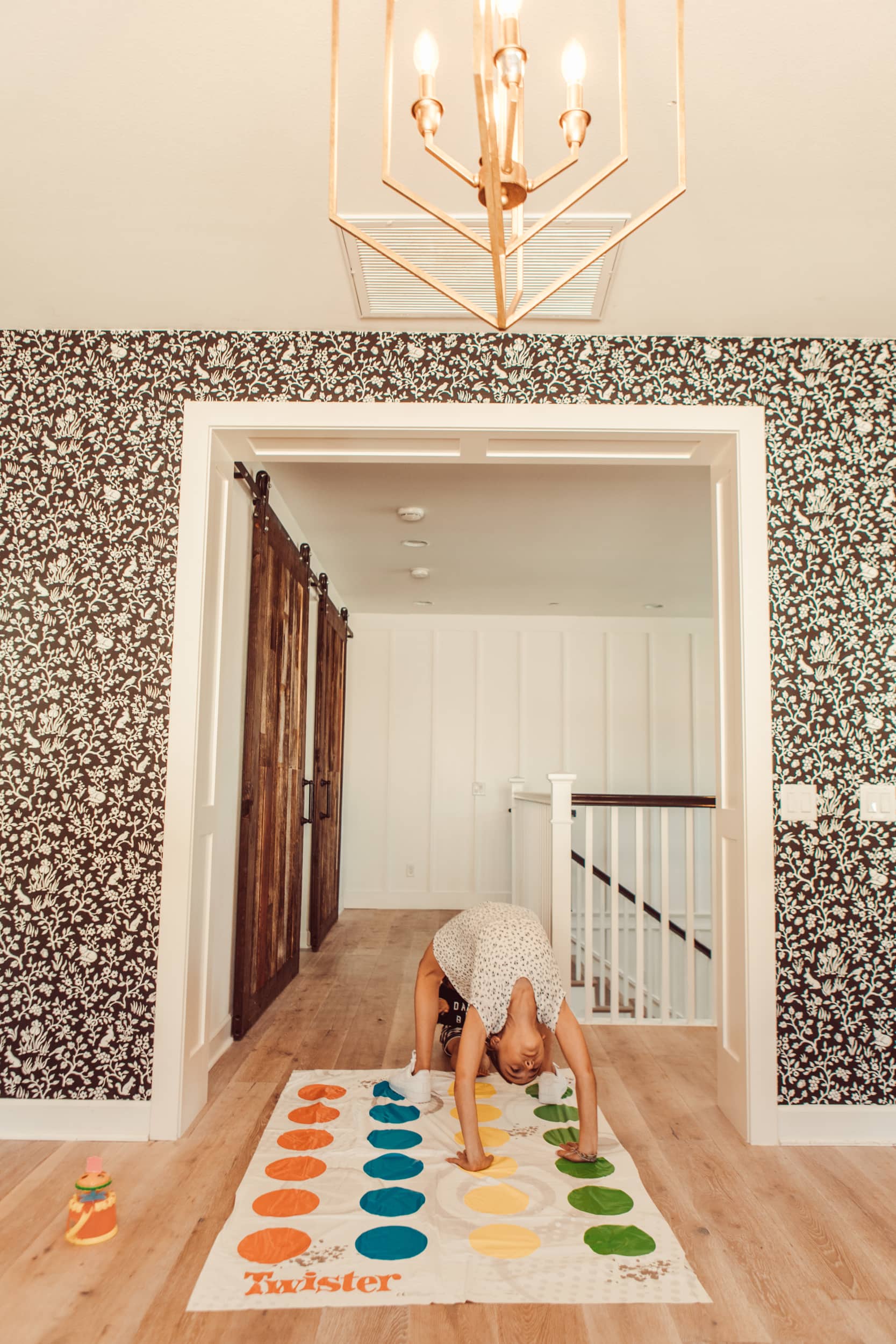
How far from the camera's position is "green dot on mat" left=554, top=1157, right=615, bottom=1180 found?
2.58 meters

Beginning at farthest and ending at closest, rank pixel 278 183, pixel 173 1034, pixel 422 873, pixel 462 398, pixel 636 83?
pixel 422 873, pixel 462 398, pixel 173 1034, pixel 278 183, pixel 636 83

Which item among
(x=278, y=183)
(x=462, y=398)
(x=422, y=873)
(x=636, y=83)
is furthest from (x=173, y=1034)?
(x=422, y=873)

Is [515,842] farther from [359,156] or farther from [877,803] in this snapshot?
[359,156]

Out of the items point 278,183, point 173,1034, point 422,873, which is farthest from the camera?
point 422,873

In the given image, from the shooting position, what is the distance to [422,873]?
26.2 feet

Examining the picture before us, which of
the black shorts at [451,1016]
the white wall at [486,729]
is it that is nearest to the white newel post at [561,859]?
the black shorts at [451,1016]

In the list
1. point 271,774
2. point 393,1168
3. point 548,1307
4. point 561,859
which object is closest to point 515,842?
point 561,859

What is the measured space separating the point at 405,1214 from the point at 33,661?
6.77 ft

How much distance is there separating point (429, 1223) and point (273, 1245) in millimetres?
393

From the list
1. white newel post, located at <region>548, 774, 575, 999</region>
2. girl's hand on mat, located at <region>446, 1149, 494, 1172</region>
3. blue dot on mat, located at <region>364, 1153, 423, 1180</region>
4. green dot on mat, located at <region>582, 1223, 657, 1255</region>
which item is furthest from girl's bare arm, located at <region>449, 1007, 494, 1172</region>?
white newel post, located at <region>548, 774, 575, 999</region>

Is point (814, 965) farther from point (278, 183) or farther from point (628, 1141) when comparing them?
point (278, 183)

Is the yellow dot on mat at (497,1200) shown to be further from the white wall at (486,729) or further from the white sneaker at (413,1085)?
the white wall at (486,729)

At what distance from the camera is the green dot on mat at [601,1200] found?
7.70 ft

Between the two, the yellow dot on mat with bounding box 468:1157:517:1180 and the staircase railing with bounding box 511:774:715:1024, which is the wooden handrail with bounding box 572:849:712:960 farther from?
the yellow dot on mat with bounding box 468:1157:517:1180
